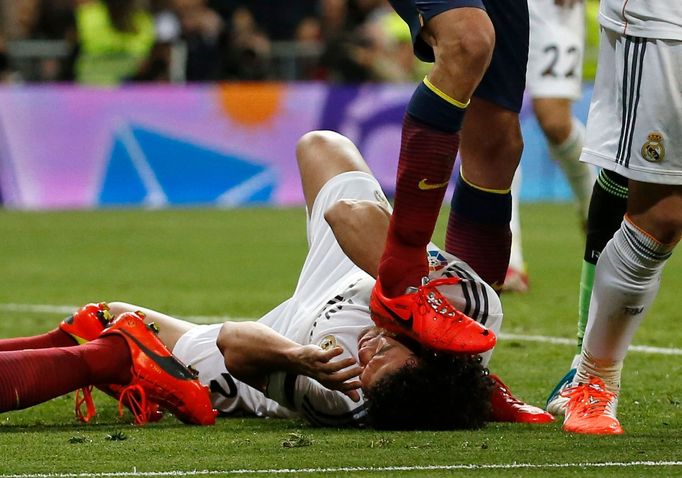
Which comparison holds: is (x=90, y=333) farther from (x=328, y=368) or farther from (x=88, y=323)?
(x=328, y=368)

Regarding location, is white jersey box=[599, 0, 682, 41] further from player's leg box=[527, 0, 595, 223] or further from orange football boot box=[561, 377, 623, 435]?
player's leg box=[527, 0, 595, 223]

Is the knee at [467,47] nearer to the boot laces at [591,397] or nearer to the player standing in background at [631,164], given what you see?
the player standing in background at [631,164]

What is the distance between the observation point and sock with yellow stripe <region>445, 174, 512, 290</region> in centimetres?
462

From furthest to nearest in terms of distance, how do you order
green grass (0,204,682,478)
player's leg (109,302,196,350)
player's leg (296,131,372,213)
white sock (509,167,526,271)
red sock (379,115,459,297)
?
white sock (509,167,526,271)
player's leg (296,131,372,213)
player's leg (109,302,196,350)
red sock (379,115,459,297)
green grass (0,204,682,478)

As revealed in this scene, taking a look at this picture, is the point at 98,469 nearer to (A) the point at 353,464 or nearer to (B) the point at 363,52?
(A) the point at 353,464

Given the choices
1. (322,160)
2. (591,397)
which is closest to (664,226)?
(591,397)

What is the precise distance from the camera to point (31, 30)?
1531 cm

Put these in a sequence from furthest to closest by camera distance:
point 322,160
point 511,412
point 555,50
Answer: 1. point 555,50
2. point 322,160
3. point 511,412

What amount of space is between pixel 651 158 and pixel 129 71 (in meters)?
11.4

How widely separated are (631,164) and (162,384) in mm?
1394

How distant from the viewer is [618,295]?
4023 millimetres

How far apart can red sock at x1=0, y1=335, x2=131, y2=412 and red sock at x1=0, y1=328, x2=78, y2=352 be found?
322mm

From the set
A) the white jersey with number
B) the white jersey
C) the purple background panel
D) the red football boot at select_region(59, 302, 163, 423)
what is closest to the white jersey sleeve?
the white jersey with number

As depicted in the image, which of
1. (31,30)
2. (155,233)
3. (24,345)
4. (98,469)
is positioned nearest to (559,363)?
(24,345)
